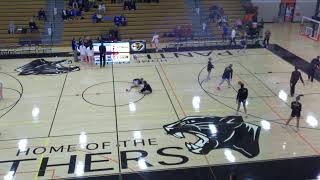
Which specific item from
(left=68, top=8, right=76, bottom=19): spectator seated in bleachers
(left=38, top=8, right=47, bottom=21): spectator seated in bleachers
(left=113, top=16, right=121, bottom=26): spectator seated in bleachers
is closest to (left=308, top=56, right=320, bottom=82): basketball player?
(left=113, top=16, right=121, bottom=26): spectator seated in bleachers

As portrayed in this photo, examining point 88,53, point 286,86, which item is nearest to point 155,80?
point 88,53

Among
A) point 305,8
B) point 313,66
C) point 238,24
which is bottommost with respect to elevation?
point 313,66

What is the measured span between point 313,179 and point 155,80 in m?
10.9

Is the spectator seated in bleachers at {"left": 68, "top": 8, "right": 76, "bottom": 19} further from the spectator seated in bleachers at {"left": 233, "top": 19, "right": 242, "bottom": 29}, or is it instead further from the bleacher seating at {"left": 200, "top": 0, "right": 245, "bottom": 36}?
the spectator seated in bleachers at {"left": 233, "top": 19, "right": 242, "bottom": 29}

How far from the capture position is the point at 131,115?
1712cm

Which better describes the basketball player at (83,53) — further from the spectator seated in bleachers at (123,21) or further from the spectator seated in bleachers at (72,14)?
the spectator seated in bleachers at (72,14)

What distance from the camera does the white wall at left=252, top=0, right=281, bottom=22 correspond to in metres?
36.5

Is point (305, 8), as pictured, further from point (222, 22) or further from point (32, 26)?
point (32, 26)

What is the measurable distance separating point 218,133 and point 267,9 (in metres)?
24.4

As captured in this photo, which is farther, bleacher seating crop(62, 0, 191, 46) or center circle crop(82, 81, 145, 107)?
bleacher seating crop(62, 0, 191, 46)

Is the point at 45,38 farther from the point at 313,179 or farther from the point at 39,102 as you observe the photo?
the point at 313,179

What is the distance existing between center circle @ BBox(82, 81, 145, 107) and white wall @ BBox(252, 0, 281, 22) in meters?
20.2

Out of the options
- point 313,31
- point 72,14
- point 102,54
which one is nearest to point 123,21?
point 72,14

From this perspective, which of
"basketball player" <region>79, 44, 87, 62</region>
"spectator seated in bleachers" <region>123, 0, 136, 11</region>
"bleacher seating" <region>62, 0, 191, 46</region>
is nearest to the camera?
"basketball player" <region>79, 44, 87, 62</region>
